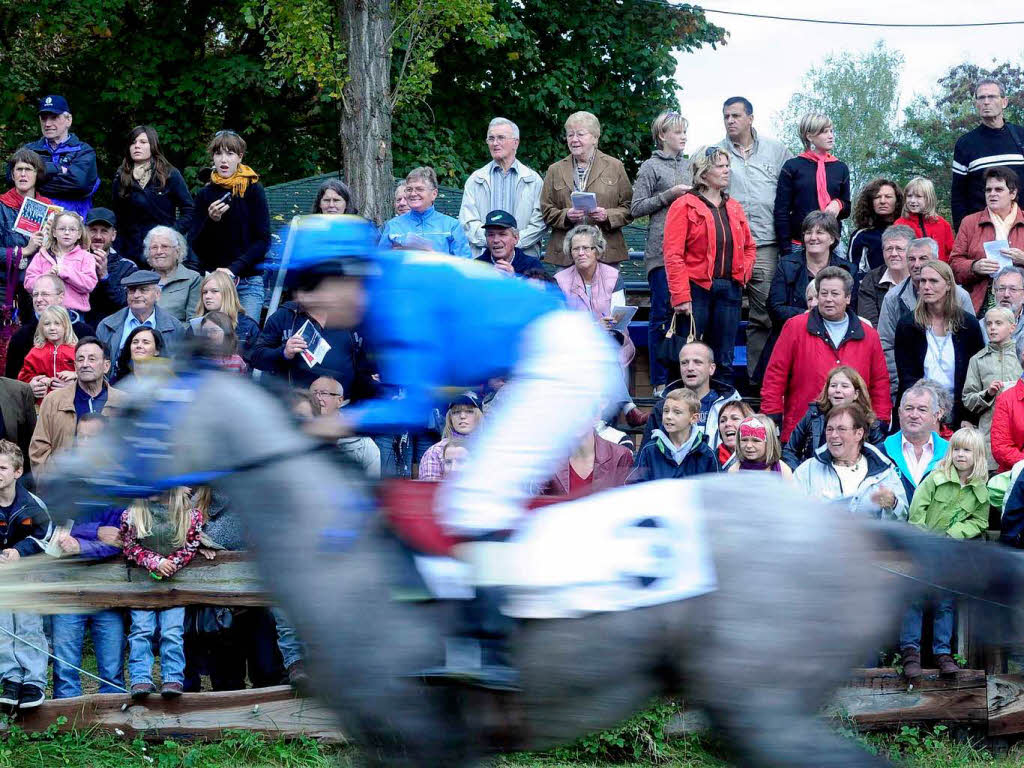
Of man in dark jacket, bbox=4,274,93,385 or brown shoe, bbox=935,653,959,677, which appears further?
man in dark jacket, bbox=4,274,93,385

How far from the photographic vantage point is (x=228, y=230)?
957 centimetres

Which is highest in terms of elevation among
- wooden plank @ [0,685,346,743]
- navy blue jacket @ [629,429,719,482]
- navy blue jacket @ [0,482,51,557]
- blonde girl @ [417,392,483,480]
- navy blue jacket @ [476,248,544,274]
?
navy blue jacket @ [476,248,544,274]

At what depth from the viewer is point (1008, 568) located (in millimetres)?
3713

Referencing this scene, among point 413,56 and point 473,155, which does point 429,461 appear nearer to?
point 413,56

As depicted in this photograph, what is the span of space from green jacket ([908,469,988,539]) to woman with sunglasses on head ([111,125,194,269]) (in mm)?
6028

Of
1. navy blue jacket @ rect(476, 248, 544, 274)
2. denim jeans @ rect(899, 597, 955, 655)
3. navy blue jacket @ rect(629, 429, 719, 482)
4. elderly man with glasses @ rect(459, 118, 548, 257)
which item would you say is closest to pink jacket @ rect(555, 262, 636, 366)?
navy blue jacket @ rect(476, 248, 544, 274)

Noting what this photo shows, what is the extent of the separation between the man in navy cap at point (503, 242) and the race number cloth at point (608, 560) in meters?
5.10

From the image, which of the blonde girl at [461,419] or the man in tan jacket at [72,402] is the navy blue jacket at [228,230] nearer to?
the man in tan jacket at [72,402]

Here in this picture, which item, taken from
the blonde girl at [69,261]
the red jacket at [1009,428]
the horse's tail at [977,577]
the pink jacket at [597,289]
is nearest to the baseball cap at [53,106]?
the blonde girl at [69,261]

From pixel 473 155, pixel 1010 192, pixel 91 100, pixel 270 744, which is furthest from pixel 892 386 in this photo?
pixel 91 100

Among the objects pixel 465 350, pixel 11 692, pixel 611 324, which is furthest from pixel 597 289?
pixel 465 350

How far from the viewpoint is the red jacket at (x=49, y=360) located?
8.16 m

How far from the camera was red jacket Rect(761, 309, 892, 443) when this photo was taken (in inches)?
318

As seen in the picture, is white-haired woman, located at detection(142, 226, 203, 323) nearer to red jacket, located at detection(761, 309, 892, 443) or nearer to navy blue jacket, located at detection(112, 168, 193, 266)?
navy blue jacket, located at detection(112, 168, 193, 266)
